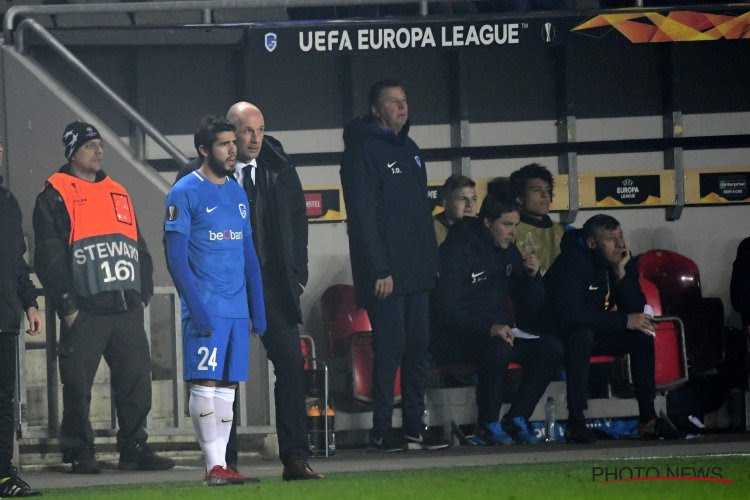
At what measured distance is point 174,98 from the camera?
471 inches

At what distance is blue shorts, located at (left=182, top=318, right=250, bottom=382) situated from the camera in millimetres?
7461

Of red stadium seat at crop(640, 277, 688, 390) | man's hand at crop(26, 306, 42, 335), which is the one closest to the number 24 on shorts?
man's hand at crop(26, 306, 42, 335)

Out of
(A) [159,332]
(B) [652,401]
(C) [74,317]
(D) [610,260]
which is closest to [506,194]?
(D) [610,260]

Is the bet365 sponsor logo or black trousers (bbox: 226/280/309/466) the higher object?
the bet365 sponsor logo

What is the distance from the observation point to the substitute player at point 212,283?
746 centimetres

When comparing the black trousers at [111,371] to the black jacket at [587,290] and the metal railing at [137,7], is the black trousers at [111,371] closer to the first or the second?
the metal railing at [137,7]

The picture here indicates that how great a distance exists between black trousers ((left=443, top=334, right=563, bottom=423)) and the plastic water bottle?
0.24 m

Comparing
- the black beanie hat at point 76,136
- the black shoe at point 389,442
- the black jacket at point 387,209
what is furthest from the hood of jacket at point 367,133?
the black shoe at point 389,442

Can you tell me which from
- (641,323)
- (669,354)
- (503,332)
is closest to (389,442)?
(503,332)

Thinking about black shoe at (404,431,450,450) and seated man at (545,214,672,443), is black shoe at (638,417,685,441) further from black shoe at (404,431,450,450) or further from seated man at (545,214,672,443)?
black shoe at (404,431,450,450)

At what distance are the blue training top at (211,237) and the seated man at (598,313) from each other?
293 centimetres

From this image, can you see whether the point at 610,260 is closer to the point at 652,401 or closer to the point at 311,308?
the point at 652,401

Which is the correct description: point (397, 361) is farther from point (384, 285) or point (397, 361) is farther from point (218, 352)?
point (218, 352)

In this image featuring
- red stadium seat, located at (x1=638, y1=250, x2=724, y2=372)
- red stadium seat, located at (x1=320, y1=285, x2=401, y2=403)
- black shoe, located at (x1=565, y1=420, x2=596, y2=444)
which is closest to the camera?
black shoe, located at (x1=565, y1=420, x2=596, y2=444)
